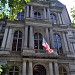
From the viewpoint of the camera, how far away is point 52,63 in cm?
1919

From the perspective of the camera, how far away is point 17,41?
21.8 metres

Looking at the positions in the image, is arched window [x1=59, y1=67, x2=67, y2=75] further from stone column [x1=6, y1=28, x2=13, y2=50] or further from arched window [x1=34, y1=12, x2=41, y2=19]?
arched window [x1=34, y1=12, x2=41, y2=19]

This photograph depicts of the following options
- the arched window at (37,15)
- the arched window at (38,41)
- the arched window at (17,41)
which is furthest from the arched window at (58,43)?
the arched window at (17,41)

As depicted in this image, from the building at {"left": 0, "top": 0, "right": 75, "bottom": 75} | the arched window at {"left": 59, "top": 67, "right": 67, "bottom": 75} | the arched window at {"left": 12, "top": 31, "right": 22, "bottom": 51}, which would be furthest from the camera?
the arched window at {"left": 12, "top": 31, "right": 22, "bottom": 51}

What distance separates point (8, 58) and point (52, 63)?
19.9ft

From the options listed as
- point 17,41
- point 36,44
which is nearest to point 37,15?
point 36,44

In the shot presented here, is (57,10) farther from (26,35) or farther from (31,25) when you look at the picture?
(26,35)

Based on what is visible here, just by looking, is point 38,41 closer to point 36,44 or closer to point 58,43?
point 36,44

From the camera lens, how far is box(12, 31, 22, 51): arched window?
21112 millimetres

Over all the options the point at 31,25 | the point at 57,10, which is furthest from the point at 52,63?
the point at 57,10

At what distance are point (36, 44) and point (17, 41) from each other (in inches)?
118

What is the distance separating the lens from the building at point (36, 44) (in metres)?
19.0

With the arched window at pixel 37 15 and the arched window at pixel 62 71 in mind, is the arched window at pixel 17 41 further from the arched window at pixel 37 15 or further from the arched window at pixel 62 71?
the arched window at pixel 62 71

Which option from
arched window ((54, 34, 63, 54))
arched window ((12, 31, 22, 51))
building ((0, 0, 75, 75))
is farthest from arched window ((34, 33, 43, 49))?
arched window ((54, 34, 63, 54))
